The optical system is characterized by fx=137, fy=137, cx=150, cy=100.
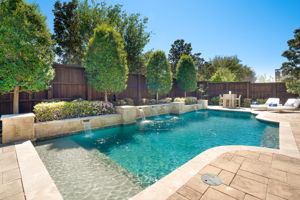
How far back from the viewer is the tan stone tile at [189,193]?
1.85 m

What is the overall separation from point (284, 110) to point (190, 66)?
8.18 meters

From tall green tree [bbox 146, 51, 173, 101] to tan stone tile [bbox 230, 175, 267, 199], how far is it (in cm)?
963

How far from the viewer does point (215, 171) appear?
2.49m

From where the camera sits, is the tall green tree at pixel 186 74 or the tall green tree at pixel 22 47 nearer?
the tall green tree at pixel 22 47

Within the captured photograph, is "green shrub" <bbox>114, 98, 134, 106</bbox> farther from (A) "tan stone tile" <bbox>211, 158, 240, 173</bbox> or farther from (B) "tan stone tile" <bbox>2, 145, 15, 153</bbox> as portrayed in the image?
(A) "tan stone tile" <bbox>211, 158, 240, 173</bbox>

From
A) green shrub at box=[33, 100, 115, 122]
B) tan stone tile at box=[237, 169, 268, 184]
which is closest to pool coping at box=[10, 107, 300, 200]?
tan stone tile at box=[237, 169, 268, 184]

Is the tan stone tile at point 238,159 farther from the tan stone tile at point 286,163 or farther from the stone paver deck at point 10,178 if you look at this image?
the stone paver deck at point 10,178

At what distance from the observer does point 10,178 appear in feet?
7.56

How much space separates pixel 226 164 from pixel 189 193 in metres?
1.27

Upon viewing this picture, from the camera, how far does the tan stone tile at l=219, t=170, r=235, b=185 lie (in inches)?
86.7

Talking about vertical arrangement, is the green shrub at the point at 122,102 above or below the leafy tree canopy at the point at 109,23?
below

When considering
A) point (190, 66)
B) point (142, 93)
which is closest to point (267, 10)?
point (190, 66)

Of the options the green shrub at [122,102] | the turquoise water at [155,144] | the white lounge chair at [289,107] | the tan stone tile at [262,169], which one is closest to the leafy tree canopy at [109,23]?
the green shrub at [122,102]

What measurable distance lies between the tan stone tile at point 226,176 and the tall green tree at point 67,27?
16474 millimetres
